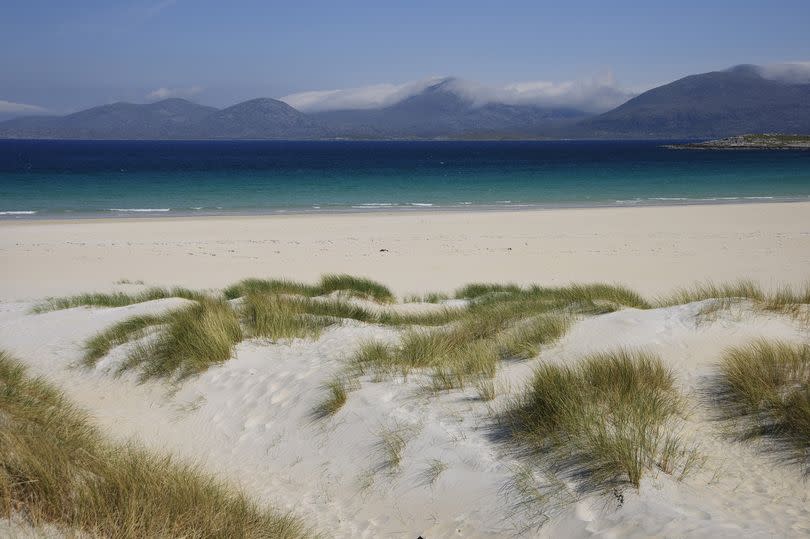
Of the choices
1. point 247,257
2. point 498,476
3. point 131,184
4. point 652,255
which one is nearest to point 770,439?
point 498,476

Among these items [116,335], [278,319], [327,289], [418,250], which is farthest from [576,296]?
[418,250]

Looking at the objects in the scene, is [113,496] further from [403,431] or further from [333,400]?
[333,400]

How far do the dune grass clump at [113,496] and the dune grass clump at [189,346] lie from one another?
7.30ft

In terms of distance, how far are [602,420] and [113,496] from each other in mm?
2756

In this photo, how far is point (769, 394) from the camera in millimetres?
4258

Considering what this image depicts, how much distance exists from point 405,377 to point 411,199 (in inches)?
1197

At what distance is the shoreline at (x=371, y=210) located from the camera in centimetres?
2739

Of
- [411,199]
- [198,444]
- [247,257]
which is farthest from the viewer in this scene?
[411,199]

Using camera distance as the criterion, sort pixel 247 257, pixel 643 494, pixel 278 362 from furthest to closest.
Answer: pixel 247 257, pixel 278 362, pixel 643 494

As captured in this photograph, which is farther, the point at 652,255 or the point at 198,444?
the point at 652,255

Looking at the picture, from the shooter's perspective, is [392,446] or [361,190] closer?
[392,446]

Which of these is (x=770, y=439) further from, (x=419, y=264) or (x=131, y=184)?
(x=131, y=184)

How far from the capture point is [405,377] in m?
5.40

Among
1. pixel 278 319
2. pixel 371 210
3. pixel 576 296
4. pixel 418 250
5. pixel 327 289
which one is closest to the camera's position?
pixel 278 319
